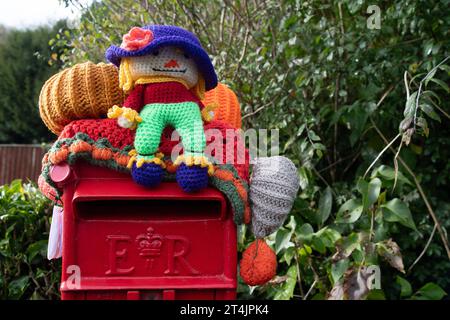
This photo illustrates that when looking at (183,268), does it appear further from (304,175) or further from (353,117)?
(353,117)

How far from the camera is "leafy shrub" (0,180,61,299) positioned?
2916 millimetres

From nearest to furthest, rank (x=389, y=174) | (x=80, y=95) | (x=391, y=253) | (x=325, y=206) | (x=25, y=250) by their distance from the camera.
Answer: (x=80, y=95), (x=391, y=253), (x=389, y=174), (x=325, y=206), (x=25, y=250)

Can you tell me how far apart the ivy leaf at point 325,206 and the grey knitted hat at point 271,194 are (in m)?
1.17

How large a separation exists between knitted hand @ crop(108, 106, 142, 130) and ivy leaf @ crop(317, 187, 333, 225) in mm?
1464

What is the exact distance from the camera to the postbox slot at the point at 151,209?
1659 mm

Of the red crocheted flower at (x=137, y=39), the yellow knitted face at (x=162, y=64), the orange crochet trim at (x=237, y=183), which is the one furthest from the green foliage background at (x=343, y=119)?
the red crocheted flower at (x=137, y=39)

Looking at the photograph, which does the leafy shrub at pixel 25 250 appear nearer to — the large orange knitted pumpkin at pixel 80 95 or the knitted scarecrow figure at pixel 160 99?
the large orange knitted pumpkin at pixel 80 95

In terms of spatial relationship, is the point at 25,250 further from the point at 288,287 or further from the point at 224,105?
the point at 224,105

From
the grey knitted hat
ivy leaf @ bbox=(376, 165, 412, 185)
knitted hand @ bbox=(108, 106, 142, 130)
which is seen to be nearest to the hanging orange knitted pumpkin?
the grey knitted hat

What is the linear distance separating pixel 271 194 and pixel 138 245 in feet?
1.30

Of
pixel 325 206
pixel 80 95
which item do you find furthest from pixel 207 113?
pixel 325 206

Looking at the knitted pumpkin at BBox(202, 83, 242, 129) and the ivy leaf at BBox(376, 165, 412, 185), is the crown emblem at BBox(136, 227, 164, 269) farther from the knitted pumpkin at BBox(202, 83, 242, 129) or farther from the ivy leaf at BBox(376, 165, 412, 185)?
the ivy leaf at BBox(376, 165, 412, 185)

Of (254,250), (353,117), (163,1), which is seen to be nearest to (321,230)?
(353,117)

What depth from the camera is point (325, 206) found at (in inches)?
112
